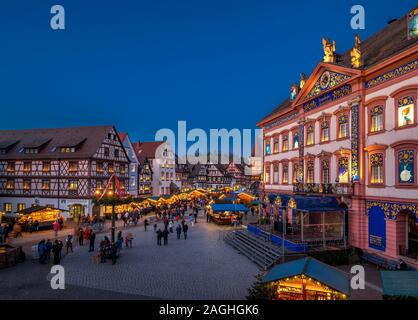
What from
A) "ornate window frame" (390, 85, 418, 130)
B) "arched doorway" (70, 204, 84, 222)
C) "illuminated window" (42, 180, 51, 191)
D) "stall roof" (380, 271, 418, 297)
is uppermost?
"ornate window frame" (390, 85, 418, 130)

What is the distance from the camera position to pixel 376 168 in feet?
69.9

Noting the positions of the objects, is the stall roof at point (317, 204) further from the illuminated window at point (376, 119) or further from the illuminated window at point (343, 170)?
the illuminated window at point (376, 119)

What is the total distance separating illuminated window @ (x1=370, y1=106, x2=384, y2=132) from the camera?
68.8 feet

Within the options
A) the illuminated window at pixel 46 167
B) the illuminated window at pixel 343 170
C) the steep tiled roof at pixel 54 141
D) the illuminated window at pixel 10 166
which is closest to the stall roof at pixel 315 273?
the illuminated window at pixel 343 170

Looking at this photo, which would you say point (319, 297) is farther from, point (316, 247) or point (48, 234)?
point (48, 234)

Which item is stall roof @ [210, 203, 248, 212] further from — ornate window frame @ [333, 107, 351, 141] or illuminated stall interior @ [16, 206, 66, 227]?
illuminated stall interior @ [16, 206, 66, 227]

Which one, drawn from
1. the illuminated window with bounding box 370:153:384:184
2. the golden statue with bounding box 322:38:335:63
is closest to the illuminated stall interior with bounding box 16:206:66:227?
the golden statue with bounding box 322:38:335:63

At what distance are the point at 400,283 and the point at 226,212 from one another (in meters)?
29.6

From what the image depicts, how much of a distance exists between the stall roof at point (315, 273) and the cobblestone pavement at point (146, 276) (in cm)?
494

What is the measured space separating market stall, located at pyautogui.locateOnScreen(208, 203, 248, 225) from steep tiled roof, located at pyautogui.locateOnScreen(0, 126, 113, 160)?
1815 centimetres

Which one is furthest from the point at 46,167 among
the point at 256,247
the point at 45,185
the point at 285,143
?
the point at 256,247

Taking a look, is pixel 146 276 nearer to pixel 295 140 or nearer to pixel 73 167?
pixel 295 140

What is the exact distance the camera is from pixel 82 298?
14.3m

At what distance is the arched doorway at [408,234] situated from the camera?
19141 mm
